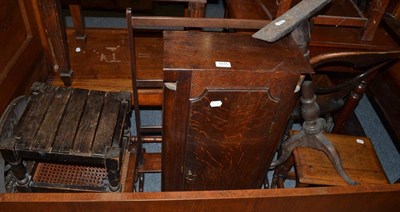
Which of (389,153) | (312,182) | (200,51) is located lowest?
(389,153)

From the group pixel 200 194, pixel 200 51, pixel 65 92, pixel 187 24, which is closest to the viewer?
pixel 200 194

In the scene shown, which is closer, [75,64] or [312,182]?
[312,182]

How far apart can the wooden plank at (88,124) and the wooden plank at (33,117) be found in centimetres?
17

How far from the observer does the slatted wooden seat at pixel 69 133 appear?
1.41 meters

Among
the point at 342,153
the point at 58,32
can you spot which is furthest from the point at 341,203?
the point at 58,32

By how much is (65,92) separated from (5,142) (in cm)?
36

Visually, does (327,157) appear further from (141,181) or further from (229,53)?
(141,181)

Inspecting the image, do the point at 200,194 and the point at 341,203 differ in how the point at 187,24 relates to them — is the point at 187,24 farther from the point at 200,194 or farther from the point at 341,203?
the point at 341,203

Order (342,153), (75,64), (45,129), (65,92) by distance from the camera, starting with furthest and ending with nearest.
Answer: (75,64) < (342,153) < (65,92) < (45,129)

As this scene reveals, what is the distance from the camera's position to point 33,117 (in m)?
1.51

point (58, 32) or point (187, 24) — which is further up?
point (187, 24)

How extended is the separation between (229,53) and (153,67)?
865mm

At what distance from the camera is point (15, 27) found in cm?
166

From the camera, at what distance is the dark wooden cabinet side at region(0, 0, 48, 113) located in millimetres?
1562
